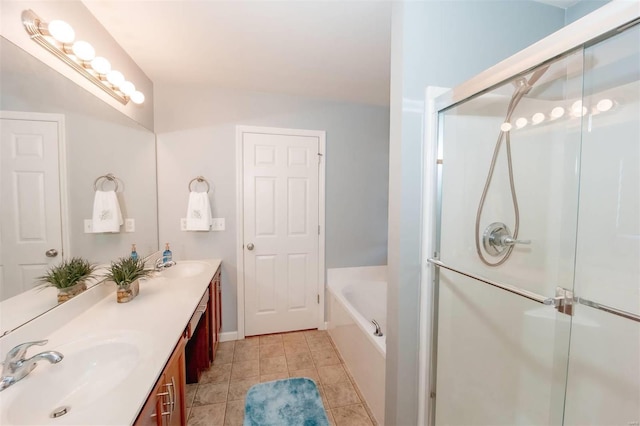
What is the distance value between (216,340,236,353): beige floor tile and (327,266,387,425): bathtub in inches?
37.7

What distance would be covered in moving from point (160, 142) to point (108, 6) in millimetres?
1083

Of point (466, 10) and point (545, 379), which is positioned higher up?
point (466, 10)

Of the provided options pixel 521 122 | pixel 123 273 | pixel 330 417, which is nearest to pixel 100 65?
pixel 123 273

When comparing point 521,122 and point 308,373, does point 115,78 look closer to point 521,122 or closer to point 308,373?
point 521,122

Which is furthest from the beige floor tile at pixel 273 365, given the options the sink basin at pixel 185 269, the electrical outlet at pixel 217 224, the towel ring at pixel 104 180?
the towel ring at pixel 104 180

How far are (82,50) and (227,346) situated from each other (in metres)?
2.40

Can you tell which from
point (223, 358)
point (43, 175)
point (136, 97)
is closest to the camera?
point (43, 175)

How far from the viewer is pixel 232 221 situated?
2492 millimetres

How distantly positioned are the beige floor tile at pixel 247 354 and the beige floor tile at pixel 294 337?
0.29 meters

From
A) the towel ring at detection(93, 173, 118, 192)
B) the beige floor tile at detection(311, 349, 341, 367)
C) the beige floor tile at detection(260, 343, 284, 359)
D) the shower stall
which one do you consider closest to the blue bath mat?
the beige floor tile at detection(311, 349, 341, 367)

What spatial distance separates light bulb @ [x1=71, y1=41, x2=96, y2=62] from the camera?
1.26 m

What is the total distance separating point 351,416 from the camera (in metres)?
1.67

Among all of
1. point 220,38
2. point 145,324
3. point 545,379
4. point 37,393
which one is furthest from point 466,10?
point 37,393

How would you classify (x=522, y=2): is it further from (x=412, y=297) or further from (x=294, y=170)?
(x=294, y=170)
